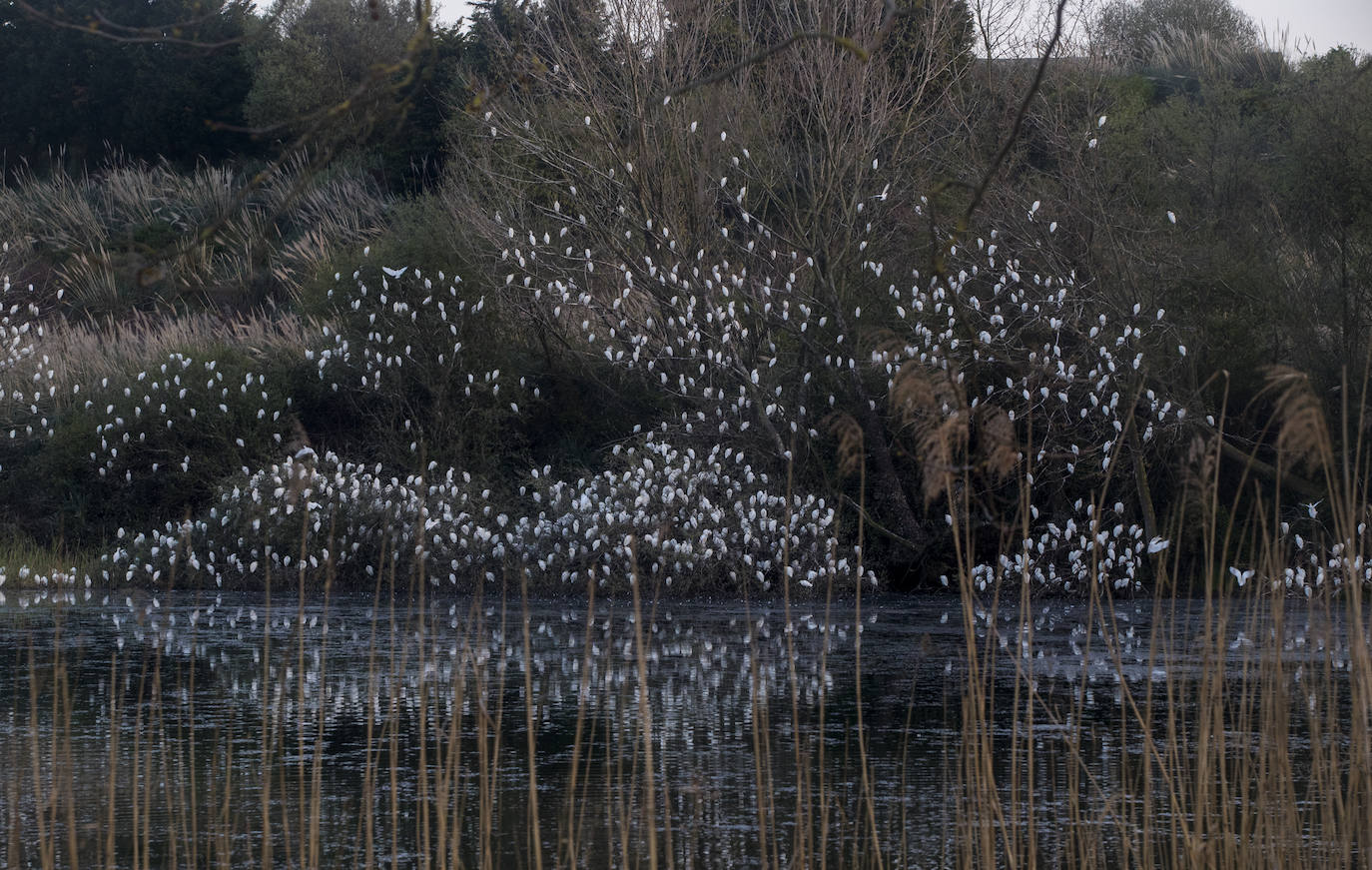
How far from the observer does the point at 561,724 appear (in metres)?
7.95

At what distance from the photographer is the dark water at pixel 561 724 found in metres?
5.10

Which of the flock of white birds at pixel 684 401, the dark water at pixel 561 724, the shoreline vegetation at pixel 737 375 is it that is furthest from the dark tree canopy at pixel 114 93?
the dark water at pixel 561 724

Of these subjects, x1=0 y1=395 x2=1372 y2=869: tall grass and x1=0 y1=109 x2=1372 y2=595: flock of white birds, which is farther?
x1=0 y1=109 x2=1372 y2=595: flock of white birds

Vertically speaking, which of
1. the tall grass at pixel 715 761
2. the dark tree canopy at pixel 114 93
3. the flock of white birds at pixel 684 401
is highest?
the dark tree canopy at pixel 114 93

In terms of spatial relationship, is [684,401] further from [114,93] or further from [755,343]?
[114,93]

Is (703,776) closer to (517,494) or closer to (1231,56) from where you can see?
(517,494)

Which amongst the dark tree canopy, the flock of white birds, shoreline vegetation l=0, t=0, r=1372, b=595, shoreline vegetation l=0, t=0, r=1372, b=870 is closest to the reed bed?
shoreline vegetation l=0, t=0, r=1372, b=870

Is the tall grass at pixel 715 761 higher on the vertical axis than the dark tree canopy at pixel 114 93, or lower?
lower

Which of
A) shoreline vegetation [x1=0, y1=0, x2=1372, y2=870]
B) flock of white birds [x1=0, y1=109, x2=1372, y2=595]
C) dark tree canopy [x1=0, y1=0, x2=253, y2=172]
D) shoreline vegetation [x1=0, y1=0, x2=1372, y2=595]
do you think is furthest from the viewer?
dark tree canopy [x1=0, y1=0, x2=253, y2=172]

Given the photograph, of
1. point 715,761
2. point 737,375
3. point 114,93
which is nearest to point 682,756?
point 715,761

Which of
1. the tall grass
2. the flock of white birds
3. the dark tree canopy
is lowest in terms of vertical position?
the tall grass

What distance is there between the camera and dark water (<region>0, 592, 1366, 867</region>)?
5102mm

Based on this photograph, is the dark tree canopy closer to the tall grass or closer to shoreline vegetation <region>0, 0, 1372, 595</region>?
shoreline vegetation <region>0, 0, 1372, 595</region>

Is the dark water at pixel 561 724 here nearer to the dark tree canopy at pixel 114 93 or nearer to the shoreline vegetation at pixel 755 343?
the shoreline vegetation at pixel 755 343
